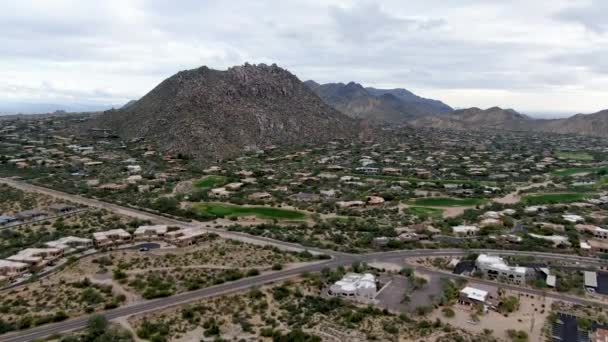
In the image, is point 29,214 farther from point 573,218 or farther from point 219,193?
point 573,218

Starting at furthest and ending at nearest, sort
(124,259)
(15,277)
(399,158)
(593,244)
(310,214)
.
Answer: (399,158)
(310,214)
(593,244)
(124,259)
(15,277)

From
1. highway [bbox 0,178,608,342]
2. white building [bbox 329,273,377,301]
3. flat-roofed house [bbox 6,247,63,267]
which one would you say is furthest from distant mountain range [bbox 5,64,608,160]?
white building [bbox 329,273,377,301]

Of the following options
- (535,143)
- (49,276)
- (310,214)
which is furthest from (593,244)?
(535,143)

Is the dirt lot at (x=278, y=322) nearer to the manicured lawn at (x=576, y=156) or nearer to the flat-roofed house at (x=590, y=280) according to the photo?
the flat-roofed house at (x=590, y=280)

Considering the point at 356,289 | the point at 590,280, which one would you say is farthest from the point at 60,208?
the point at 590,280

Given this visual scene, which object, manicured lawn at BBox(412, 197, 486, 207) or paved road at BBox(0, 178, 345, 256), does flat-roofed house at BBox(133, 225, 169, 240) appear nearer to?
paved road at BBox(0, 178, 345, 256)

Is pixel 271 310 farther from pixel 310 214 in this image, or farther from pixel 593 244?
pixel 593 244
